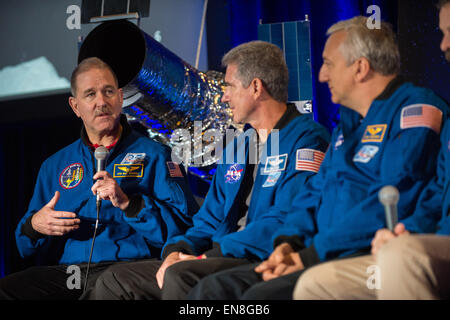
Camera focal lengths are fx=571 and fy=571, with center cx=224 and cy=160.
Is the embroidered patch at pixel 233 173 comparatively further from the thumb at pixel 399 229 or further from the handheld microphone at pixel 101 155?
the thumb at pixel 399 229

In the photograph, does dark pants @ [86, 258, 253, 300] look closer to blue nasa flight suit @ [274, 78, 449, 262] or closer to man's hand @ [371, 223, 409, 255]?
blue nasa flight suit @ [274, 78, 449, 262]

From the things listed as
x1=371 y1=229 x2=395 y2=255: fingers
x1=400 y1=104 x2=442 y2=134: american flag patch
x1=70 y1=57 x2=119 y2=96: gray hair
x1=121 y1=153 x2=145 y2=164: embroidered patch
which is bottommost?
x1=371 y1=229 x2=395 y2=255: fingers

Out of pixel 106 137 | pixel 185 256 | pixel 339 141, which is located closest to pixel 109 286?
pixel 185 256

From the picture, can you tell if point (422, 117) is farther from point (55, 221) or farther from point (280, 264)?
point (55, 221)

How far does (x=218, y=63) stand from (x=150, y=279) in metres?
1.94

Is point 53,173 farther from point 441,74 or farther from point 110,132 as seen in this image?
point 441,74

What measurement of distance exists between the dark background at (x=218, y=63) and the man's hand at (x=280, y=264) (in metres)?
1.14

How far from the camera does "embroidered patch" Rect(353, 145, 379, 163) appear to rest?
1.65 metres

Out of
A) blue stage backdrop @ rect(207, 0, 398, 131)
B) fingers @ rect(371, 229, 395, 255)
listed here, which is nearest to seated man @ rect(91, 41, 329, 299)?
fingers @ rect(371, 229, 395, 255)

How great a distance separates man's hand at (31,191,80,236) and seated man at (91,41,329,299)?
35 centimetres

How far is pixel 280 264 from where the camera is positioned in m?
1.68

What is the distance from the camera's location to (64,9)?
4.11 meters

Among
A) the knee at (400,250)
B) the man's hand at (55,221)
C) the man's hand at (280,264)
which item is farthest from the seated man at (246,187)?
the knee at (400,250)

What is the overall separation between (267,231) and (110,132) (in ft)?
3.46
